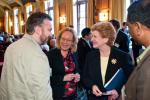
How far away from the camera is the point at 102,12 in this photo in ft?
35.8

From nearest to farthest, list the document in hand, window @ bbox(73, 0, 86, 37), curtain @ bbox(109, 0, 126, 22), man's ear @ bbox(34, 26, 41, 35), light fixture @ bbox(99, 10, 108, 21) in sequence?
man's ear @ bbox(34, 26, 41, 35)
the document in hand
curtain @ bbox(109, 0, 126, 22)
light fixture @ bbox(99, 10, 108, 21)
window @ bbox(73, 0, 86, 37)

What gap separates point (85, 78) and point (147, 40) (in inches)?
63.2

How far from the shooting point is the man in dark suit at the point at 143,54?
1322 mm

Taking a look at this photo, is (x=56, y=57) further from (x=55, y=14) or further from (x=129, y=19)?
(x=55, y=14)

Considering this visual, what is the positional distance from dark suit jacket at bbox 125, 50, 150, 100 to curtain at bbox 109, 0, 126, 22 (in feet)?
28.3

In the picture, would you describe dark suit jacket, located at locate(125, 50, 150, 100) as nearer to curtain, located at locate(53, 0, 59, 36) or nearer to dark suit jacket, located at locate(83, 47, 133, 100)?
dark suit jacket, located at locate(83, 47, 133, 100)

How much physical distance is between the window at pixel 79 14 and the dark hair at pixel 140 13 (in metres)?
12.0

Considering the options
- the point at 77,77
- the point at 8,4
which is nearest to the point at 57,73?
the point at 77,77

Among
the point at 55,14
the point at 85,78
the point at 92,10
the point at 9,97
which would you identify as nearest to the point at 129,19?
the point at 9,97

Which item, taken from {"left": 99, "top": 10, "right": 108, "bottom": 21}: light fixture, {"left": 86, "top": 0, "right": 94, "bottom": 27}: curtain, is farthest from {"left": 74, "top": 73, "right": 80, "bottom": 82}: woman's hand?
{"left": 86, "top": 0, "right": 94, "bottom": 27}: curtain

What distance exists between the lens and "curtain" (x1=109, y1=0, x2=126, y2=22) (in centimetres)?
987

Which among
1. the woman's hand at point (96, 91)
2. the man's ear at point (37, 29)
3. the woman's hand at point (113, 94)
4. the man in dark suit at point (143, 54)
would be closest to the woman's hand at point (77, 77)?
the woman's hand at point (96, 91)

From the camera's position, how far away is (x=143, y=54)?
145cm

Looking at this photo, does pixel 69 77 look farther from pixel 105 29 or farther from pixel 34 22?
pixel 34 22
